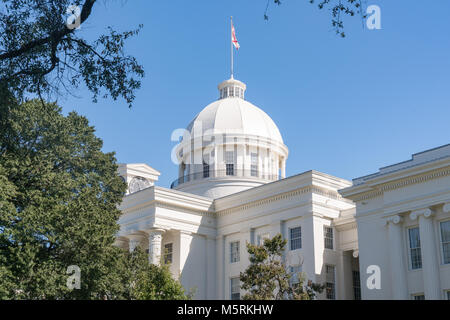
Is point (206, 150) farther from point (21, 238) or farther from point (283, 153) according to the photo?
point (21, 238)

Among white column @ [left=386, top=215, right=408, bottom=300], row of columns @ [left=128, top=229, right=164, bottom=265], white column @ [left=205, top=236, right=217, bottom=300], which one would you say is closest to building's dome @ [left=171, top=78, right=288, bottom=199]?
white column @ [left=205, top=236, right=217, bottom=300]

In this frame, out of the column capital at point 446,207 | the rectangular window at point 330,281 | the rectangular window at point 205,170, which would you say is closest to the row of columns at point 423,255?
the column capital at point 446,207

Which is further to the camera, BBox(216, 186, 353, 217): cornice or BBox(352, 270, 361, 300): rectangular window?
BBox(352, 270, 361, 300): rectangular window

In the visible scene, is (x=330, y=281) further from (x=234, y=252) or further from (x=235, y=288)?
(x=234, y=252)

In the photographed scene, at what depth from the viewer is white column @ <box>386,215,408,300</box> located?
3030 cm

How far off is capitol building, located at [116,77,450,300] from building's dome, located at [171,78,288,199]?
3.5 inches

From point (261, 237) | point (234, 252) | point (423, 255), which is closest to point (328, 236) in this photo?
point (261, 237)

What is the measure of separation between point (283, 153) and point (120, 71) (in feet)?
129

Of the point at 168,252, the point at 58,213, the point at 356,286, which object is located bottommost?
the point at 356,286

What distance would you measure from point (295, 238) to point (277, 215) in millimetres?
1968

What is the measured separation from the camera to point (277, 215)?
40.8 meters

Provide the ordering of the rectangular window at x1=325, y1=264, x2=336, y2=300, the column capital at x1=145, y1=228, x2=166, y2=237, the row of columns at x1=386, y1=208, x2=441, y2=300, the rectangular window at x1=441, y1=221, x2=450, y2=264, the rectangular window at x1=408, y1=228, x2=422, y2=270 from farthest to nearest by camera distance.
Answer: the column capital at x1=145, y1=228, x2=166, y2=237 → the rectangular window at x1=325, y1=264, x2=336, y2=300 → the rectangular window at x1=408, y1=228, x2=422, y2=270 → the rectangular window at x1=441, y1=221, x2=450, y2=264 → the row of columns at x1=386, y1=208, x2=441, y2=300

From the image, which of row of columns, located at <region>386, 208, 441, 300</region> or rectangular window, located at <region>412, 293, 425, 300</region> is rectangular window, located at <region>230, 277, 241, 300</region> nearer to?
row of columns, located at <region>386, 208, 441, 300</region>

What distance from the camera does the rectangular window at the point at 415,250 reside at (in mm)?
30517
